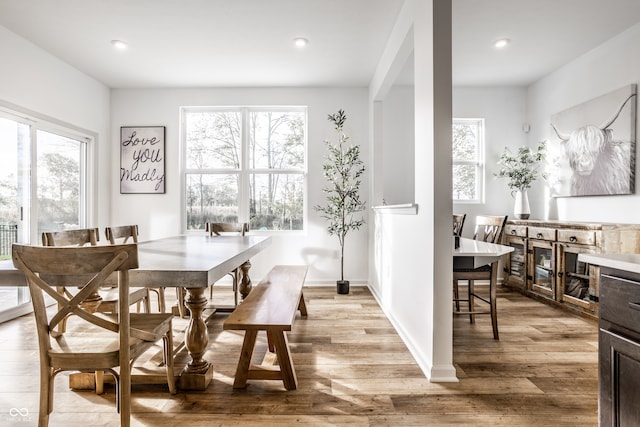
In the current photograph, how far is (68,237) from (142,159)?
8.58 feet

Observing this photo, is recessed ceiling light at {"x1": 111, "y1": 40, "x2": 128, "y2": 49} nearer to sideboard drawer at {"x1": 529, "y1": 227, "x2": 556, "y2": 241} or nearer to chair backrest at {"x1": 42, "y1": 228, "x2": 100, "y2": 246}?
chair backrest at {"x1": 42, "y1": 228, "x2": 100, "y2": 246}

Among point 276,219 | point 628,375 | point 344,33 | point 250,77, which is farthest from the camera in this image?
point 276,219

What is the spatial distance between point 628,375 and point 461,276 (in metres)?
1.70

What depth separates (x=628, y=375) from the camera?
1.09 m

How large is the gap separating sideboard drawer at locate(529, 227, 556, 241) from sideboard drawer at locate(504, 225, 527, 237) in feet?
0.34

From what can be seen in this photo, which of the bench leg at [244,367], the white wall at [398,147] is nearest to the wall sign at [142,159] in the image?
the white wall at [398,147]

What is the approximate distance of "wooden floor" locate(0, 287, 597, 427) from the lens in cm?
169

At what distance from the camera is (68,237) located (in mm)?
2270

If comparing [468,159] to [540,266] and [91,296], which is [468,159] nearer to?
[540,266]

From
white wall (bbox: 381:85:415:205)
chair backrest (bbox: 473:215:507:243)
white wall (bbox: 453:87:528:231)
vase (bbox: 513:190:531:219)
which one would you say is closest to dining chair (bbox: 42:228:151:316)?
chair backrest (bbox: 473:215:507:243)

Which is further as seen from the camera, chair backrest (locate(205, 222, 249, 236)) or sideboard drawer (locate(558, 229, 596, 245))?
chair backrest (locate(205, 222, 249, 236))

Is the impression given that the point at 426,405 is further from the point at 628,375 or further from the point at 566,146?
the point at 566,146

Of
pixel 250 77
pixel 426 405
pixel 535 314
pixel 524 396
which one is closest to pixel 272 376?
pixel 426 405

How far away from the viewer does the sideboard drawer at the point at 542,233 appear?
354 cm
